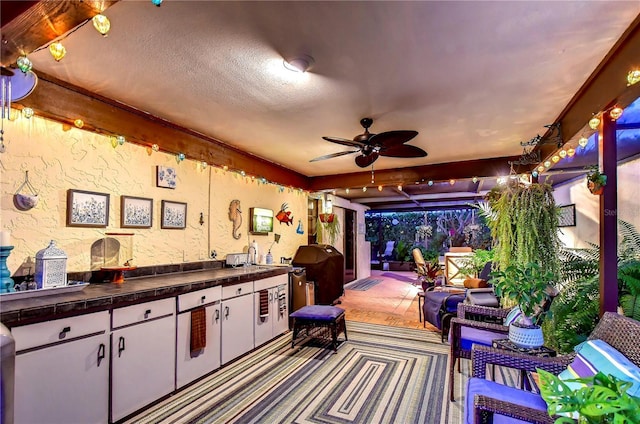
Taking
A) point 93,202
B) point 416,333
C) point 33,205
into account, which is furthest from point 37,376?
point 416,333

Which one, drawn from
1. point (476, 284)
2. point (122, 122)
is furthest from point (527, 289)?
point (122, 122)

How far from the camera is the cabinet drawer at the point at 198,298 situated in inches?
107

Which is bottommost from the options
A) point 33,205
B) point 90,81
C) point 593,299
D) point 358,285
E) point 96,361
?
point 358,285

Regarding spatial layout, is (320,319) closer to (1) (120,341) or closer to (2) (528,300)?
(1) (120,341)

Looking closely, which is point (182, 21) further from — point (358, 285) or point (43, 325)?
point (358, 285)

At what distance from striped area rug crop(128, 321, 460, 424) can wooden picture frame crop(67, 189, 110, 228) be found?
62.7 inches

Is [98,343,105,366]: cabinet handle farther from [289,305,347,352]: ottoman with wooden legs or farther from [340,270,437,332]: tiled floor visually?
[340,270,437,332]: tiled floor

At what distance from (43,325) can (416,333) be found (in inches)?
154

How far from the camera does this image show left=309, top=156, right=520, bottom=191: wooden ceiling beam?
4590 mm

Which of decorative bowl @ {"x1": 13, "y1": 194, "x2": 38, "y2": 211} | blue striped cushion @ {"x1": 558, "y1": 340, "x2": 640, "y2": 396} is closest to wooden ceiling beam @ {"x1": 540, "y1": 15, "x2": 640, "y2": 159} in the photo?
blue striped cushion @ {"x1": 558, "y1": 340, "x2": 640, "y2": 396}

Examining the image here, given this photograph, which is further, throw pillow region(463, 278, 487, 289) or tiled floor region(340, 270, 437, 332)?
tiled floor region(340, 270, 437, 332)

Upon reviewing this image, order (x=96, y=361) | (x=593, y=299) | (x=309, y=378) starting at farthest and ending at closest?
1. (x=309, y=378)
2. (x=593, y=299)
3. (x=96, y=361)

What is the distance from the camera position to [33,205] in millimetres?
2299

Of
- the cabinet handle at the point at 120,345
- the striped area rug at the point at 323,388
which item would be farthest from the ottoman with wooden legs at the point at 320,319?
the cabinet handle at the point at 120,345
